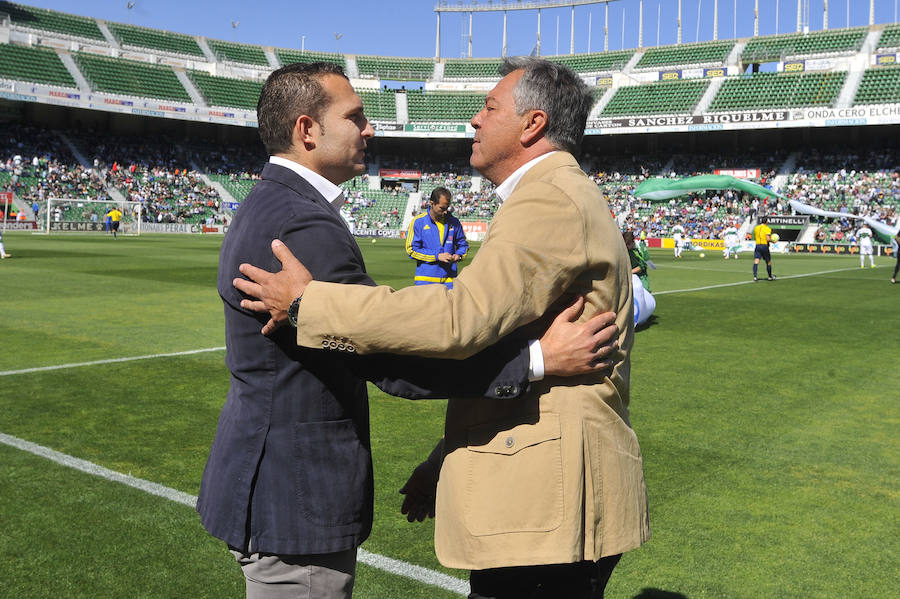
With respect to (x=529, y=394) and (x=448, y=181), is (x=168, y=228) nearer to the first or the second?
(x=448, y=181)

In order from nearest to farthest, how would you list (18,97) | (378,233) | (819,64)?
(18,97)
(378,233)
(819,64)

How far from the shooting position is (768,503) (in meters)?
5.12

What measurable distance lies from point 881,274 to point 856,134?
35.7 meters

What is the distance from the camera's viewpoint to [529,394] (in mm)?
A: 2123

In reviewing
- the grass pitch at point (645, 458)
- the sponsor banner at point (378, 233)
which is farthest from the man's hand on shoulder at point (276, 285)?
the sponsor banner at point (378, 233)

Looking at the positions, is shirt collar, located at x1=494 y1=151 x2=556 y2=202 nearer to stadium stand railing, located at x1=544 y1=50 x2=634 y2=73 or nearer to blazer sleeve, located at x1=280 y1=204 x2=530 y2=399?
blazer sleeve, located at x1=280 y1=204 x2=530 y2=399

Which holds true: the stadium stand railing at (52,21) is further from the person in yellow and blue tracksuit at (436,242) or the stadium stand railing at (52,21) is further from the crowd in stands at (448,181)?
the person in yellow and blue tracksuit at (436,242)

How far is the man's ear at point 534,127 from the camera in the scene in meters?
2.30

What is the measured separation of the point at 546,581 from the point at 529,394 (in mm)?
557

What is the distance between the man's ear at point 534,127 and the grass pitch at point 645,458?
245 centimetres

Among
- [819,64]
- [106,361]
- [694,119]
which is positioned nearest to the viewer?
[106,361]

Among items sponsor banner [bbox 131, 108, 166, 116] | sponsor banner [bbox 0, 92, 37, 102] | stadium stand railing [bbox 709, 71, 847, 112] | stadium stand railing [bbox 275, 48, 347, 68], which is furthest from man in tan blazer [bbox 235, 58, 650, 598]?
stadium stand railing [bbox 275, 48, 347, 68]

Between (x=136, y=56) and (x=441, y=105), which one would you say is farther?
(x=441, y=105)

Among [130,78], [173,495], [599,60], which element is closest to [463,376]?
[173,495]
